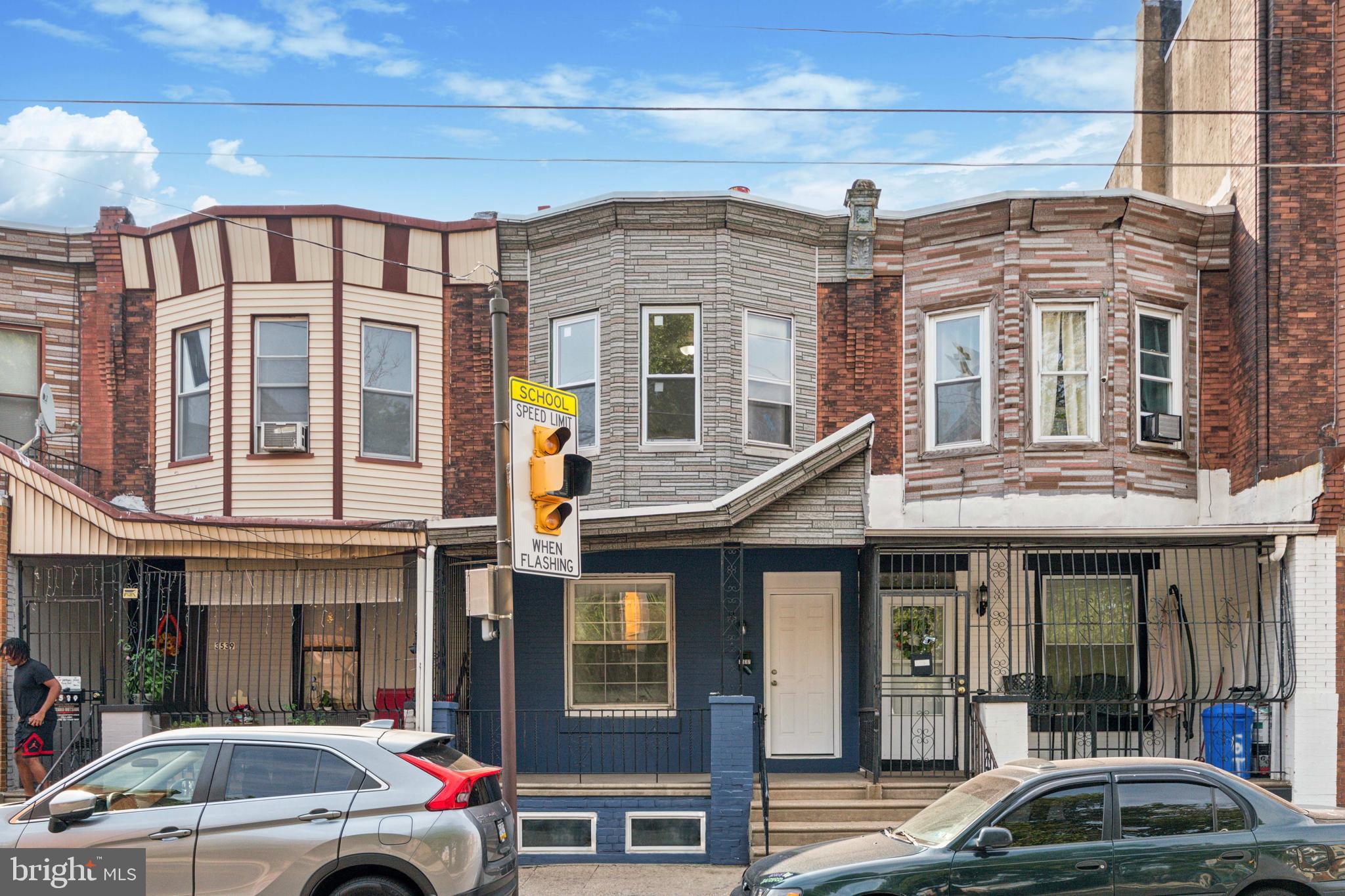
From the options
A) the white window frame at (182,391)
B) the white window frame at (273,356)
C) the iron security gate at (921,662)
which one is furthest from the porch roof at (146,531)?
the iron security gate at (921,662)

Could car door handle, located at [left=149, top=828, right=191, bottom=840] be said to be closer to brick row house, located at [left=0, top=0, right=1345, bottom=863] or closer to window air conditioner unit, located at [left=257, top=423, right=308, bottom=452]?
brick row house, located at [left=0, top=0, right=1345, bottom=863]

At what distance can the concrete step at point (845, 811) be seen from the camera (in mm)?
11953

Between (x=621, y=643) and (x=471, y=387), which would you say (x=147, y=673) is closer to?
(x=471, y=387)

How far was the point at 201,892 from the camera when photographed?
7375 mm

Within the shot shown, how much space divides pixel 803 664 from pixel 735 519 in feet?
10.9

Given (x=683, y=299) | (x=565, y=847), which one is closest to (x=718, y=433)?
(x=683, y=299)

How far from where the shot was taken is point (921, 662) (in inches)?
539

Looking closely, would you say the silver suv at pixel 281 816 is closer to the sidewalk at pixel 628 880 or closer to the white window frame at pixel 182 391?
the sidewalk at pixel 628 880

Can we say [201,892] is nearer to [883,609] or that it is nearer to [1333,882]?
[1333,882]

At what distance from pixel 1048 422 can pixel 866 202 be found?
11.3ft

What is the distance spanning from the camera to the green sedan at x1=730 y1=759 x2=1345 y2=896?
741 centimetres

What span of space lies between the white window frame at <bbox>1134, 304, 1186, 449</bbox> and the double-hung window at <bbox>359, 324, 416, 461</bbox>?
8.82 m

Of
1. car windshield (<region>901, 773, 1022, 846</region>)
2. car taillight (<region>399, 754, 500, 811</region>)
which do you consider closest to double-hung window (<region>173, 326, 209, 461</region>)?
car taillight (<region>399, 754, 500, 811</region>)

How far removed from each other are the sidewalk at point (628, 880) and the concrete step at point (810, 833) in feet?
1.98
